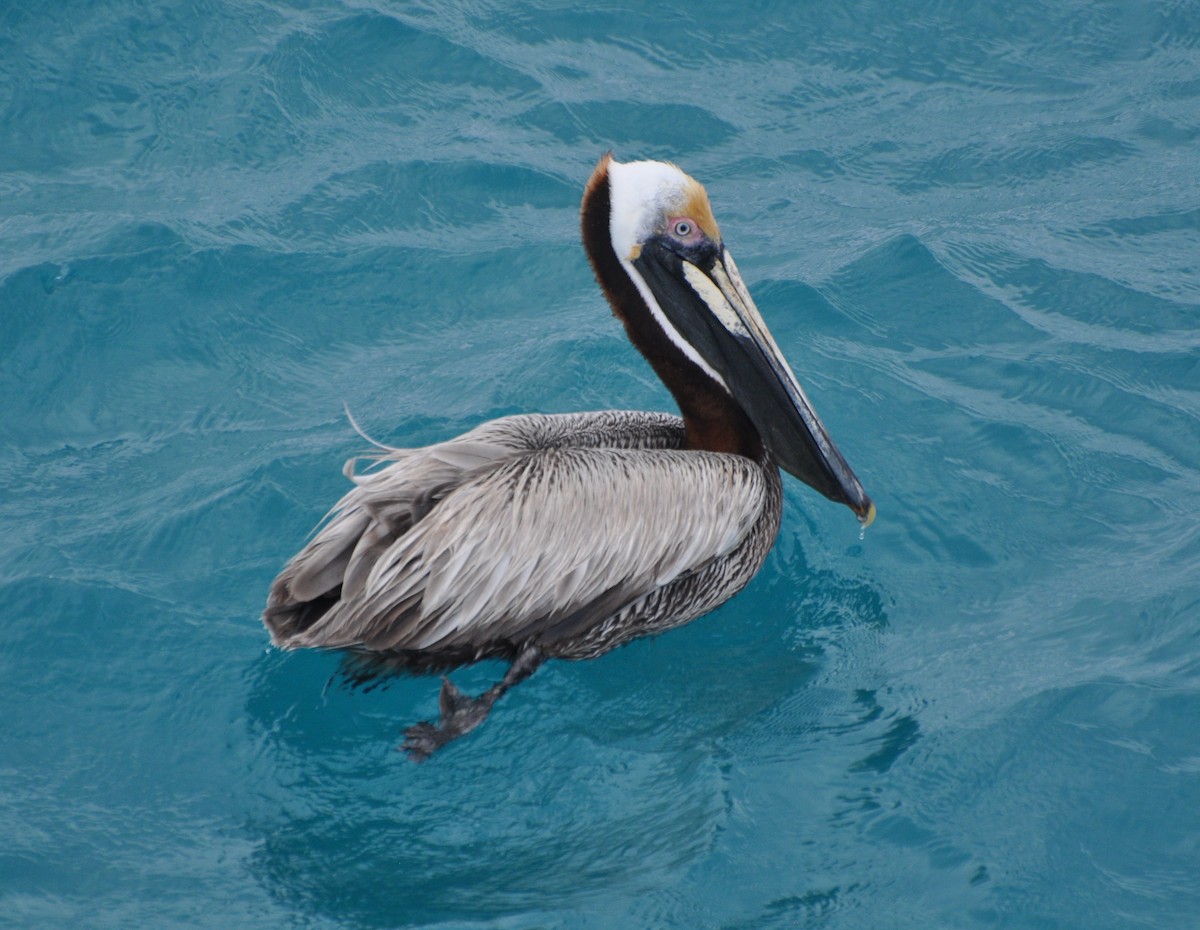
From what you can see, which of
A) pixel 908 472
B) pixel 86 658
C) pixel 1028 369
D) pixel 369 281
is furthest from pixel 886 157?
pixel 86 658

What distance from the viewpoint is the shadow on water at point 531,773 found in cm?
392

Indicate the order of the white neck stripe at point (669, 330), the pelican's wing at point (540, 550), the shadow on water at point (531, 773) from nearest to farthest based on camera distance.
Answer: the shadow on water at point (531, 773) < the pelican's wing at point (540, 550) < the white neck stripe at point (669, 330)

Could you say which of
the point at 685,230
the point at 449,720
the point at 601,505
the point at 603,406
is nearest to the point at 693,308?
the point at 685,230

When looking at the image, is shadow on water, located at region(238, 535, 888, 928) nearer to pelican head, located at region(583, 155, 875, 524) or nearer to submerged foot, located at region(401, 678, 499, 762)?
submerged foot, located at region(401, 678, 499, 762)

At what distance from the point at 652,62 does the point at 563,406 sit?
291 cm

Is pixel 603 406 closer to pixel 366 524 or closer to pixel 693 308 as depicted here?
pixel 693 308

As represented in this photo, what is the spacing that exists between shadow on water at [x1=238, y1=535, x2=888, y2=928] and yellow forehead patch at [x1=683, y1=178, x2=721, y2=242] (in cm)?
151

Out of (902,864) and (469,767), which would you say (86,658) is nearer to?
(469,767)

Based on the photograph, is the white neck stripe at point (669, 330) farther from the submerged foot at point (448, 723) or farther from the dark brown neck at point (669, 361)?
the submerged foot at point (448, 723)

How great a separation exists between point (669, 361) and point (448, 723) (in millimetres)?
1616

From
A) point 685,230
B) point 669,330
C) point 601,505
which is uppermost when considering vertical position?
point 685,230

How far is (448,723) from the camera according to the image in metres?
4.36

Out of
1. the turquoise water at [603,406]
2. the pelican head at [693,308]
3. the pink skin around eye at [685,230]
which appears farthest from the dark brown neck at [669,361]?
the turquoise water at [603,406]

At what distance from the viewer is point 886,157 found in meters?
7.58
